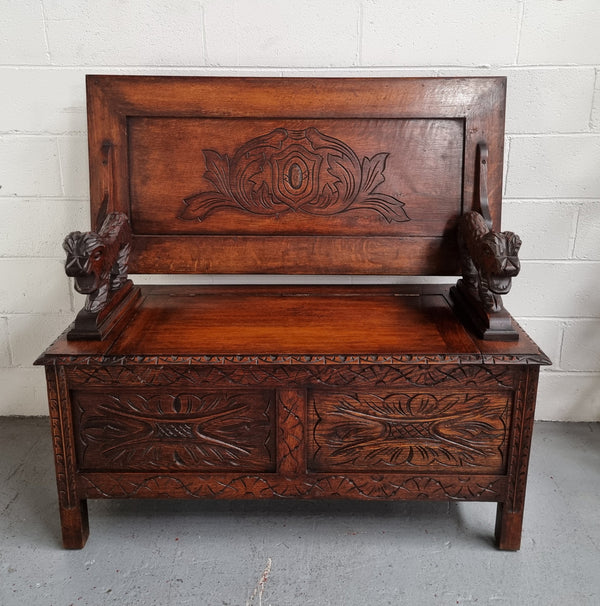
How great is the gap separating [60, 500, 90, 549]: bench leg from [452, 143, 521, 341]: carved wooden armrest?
1.21 metres

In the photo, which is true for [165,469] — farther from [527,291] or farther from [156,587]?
[527,291]

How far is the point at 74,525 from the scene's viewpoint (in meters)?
1.82

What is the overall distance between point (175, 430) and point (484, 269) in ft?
3.05

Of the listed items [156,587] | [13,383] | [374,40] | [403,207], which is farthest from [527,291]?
[13,383]

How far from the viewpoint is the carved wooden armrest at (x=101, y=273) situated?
65.6 inches

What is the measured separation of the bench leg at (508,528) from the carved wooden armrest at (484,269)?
0.49 meters

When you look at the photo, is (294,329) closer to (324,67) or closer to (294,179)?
(294,179)

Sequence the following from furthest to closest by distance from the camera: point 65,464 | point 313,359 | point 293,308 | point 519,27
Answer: point 519,27, point 293,308, point 65,464, point 313,359

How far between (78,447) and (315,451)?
0.64m

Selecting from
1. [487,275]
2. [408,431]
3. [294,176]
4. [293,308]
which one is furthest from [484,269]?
[294,176]

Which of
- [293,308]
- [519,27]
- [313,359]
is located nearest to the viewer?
[313,359]

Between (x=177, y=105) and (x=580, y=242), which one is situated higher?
(x=177, y=105)

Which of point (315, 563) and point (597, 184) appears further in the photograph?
point (597, 184)

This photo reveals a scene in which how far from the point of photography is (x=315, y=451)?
5.76ft
